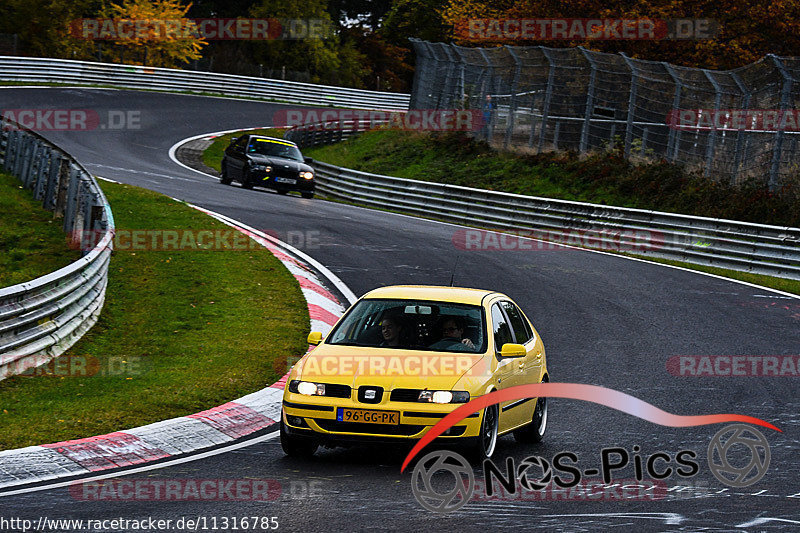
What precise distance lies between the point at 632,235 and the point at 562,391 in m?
12.6

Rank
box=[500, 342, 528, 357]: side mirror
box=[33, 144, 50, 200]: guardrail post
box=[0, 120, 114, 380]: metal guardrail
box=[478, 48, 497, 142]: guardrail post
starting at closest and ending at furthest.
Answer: box=[500, 342, 528, 357]: side mirror, box=[0, 120, 114, 380]: metal guardrail, box=[33, 144, 50, 200]: guardrail post, box=[478, 48, 497, 142]: guardrail post

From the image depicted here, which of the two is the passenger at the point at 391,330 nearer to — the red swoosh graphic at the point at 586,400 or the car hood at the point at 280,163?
the red swoosh graphic at the point at 586,400

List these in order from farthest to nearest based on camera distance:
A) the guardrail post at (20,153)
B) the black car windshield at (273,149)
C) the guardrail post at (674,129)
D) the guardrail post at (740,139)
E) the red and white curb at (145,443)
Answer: the black car windshield at (273,149), the guardrail post at (674,129), the guardrail post at (740,139), the guardrail post at (20,153), the red and white curb at (145,443)

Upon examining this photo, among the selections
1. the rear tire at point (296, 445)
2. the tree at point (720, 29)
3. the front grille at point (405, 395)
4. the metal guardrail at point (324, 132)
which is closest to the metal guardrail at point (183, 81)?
the metal guardrail at point (324, 132)

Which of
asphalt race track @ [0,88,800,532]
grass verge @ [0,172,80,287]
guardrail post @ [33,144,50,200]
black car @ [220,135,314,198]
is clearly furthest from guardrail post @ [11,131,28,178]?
black car @ [220,135,314,198]

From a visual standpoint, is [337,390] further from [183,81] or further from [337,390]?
[183,81]

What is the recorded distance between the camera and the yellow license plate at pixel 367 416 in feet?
27.1

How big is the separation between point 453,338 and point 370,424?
1385 mm

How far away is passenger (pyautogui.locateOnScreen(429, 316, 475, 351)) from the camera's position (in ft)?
30.1

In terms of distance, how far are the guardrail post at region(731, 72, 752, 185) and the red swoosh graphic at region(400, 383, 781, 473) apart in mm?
15212

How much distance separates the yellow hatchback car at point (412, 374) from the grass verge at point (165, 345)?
1.83 m

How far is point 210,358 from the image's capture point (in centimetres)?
1270

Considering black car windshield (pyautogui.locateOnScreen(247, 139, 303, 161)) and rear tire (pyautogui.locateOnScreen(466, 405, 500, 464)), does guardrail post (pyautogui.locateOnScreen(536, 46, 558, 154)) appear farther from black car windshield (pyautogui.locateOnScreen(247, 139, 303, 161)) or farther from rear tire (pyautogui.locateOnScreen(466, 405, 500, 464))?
rear tire (pyautogui.locateOnScreen(466, 405, 500, 464))

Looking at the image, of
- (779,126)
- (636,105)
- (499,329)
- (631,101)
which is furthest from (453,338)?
(631,101)
